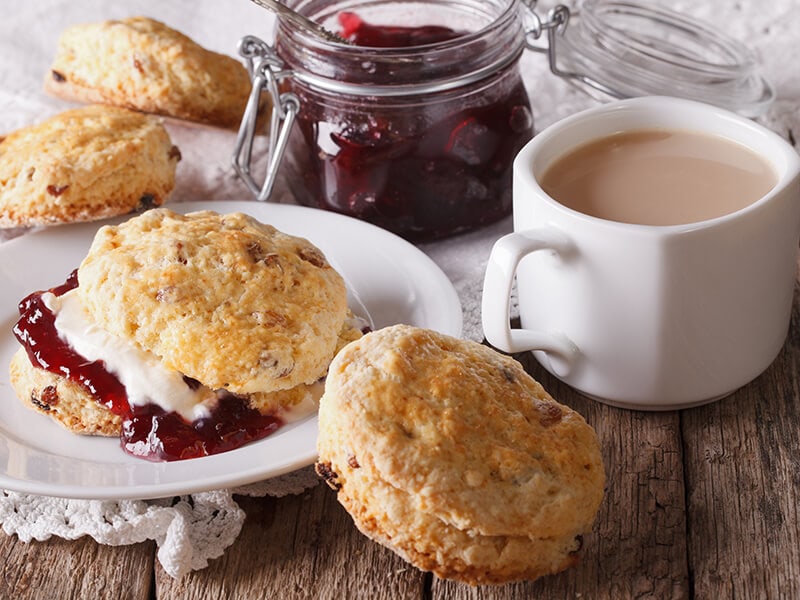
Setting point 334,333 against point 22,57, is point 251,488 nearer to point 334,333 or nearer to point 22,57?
point 334,333

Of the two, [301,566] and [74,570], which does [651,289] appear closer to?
[301,566]

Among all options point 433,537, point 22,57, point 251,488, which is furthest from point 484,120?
point 22,57

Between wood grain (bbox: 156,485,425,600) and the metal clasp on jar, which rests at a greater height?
the metal clasp on jar

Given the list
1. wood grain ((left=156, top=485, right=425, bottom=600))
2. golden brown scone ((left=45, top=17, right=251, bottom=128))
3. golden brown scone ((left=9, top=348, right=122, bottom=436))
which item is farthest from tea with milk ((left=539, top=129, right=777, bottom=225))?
golden brown scone ((left=45, top=17, right=251, bottom=128))

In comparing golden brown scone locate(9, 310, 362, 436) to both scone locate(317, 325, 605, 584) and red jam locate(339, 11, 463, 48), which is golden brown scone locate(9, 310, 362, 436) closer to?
scone locate(317, 325, 605, 584)

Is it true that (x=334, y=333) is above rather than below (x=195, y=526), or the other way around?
above

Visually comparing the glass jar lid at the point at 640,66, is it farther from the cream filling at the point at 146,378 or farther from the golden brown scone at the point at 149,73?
the cream filling at the point at 146,378
